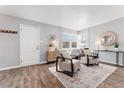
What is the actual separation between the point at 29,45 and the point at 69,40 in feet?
11.4

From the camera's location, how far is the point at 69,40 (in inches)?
278

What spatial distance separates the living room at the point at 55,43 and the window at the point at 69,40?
0.85m

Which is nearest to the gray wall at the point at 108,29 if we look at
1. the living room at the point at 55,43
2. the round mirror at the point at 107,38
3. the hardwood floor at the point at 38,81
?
the living room at the point at 55,43

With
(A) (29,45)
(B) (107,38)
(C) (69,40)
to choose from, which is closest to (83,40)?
(C) (69,40)

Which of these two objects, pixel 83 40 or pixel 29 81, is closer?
pixel 29 81

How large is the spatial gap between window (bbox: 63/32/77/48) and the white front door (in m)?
2.47

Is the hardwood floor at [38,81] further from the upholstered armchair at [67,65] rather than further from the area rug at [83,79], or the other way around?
the upholstered armchair at [67,65]

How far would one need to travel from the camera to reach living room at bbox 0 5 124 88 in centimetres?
320

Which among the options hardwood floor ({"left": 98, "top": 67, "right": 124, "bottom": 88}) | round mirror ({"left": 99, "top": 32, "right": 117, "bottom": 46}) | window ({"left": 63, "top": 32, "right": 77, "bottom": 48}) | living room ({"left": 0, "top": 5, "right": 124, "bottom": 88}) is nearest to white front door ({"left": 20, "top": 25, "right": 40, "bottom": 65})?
living room ({"left": 0, "top": 5, "right": 124, "bottom": 88})

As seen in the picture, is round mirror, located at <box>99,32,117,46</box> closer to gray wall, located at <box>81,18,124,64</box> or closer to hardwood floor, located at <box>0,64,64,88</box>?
gray wall, located at <box>81,18,124,64</box>

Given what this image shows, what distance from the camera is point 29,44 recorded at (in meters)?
4.57

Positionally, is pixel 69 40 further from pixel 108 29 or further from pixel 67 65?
pixel 67 65
